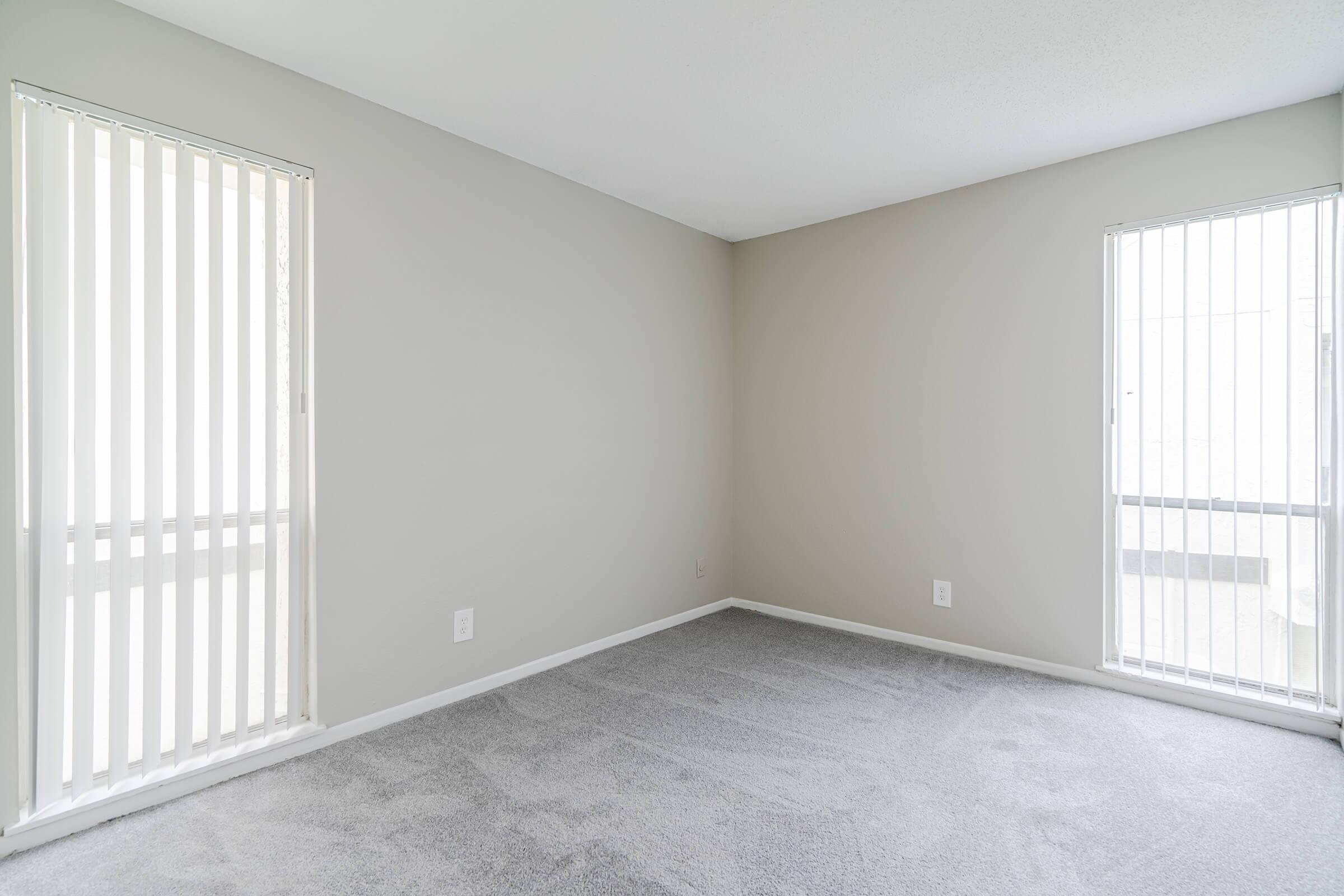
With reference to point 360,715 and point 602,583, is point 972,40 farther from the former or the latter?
point 360,715

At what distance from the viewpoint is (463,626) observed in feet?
9.64

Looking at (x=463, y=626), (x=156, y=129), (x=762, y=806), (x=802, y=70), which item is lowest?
(x=762, y=806)

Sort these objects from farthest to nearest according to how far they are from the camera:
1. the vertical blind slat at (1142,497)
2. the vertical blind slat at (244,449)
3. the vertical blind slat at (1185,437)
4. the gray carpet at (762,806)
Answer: the vertical blind slat at (1142,497)
the vertical blind slat at (1185,437)
the vertical blind slat at (244,449)
the gray carpet at (762,806)

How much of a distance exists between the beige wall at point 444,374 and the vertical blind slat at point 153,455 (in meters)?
0.27

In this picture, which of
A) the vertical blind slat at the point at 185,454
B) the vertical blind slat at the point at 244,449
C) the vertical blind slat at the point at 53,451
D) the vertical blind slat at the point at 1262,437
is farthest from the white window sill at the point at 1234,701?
the vertical blind slat at the point at 53,451

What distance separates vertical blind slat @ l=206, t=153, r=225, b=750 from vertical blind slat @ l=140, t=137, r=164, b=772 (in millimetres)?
131

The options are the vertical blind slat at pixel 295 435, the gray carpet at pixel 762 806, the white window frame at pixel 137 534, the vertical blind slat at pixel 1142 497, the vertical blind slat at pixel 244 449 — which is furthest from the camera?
the vertical blind slat at pixel 1142 497

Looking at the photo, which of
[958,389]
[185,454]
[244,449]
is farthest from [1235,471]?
[185,454]

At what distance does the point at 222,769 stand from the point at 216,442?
1.05m

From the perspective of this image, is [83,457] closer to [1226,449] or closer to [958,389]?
[958,389]

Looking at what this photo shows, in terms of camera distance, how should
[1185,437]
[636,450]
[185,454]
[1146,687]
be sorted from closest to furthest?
[185,454], [1185,437], [1146,687], [636,450]

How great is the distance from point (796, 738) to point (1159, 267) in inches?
96.7

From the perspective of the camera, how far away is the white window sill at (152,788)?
6.14 ft

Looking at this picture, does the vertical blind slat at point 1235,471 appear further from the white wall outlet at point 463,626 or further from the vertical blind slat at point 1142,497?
the white wall outlet at point 463,626
